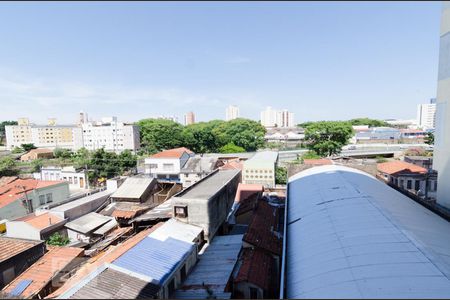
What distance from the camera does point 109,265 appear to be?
7.20 m

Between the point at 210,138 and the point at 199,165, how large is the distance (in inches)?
677

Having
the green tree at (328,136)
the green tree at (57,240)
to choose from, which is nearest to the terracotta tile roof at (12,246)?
the green tree at (57,240)

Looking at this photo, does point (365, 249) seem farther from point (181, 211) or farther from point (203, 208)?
point (181, 211)

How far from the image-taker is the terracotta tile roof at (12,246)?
9.79 metres

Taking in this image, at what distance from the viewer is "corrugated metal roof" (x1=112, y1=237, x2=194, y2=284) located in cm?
728

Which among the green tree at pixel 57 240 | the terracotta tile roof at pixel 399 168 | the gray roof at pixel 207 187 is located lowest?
the green tree at pixel 57 240

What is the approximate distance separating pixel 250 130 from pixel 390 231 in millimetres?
39910

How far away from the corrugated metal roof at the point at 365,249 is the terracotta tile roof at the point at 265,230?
82cm

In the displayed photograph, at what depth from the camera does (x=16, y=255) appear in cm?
992

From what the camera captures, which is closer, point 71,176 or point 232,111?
Answer: point 71,176

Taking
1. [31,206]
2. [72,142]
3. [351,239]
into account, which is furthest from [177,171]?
[72,142]

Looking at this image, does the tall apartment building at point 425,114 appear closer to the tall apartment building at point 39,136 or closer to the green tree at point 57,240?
the tall apartment building at point 39,136

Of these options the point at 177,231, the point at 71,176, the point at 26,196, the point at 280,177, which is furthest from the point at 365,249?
the point at 71,176

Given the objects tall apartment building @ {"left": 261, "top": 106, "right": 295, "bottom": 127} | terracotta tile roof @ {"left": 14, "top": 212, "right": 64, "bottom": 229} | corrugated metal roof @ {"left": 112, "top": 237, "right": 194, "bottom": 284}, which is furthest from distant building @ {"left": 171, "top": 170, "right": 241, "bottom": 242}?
tall apartment building @ {"left": 261, "top": 106, "right": 295, "bottom": 127}
